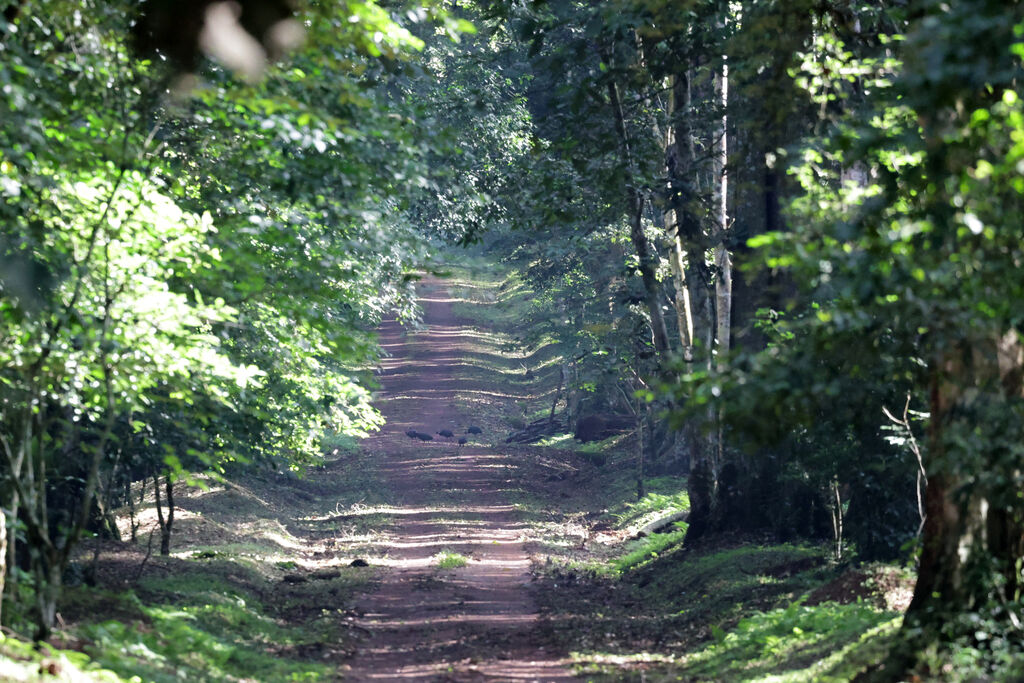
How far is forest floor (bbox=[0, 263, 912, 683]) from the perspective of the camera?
33.0ft

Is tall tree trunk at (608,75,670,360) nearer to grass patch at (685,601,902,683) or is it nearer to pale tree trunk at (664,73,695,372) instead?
pale tree trunk at (664,73,695,372)

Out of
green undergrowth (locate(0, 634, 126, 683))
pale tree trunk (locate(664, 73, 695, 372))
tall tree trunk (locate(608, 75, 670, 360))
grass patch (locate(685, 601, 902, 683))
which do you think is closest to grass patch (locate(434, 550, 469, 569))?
tall tree trunk (locate(608, 75, 670, 360))

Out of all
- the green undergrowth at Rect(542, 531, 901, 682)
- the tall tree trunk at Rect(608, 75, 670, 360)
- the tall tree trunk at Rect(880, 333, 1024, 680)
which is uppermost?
the tall tree trunk at Rect(608, 75, 670, 360)

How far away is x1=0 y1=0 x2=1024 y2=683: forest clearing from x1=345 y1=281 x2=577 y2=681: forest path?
4.9 inches

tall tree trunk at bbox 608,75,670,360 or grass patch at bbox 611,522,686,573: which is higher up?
tall tree trunk at bbox 608,75,670,360

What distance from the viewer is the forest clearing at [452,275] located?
20.2 ft

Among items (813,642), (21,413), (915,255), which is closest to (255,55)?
(21,413)

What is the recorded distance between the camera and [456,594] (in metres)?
15.6

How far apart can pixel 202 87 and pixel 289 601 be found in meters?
9.20

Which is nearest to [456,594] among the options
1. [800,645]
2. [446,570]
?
[446,570]

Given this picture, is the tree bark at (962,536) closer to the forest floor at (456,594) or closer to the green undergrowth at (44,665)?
the forest floor at (456,594)

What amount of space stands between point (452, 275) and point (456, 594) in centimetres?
561

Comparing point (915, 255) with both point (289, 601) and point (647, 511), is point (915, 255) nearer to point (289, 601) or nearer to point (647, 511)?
point (289, 601)

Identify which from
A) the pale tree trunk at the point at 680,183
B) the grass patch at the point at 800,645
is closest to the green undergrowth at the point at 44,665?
the grass patch at the point at 800,645
